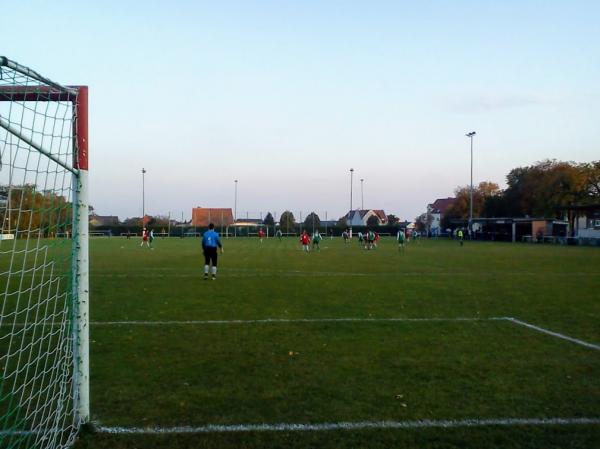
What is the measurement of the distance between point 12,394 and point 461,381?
15.3 feet

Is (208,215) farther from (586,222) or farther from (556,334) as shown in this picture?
(556,334)

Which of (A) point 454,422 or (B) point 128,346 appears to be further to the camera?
(B) point 128,346

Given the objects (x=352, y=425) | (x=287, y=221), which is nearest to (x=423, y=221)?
(x=287, y=221)

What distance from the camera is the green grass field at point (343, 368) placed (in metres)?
4.61

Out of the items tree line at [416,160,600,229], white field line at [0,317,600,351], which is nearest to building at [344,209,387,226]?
tree line at [416,160,600,229]

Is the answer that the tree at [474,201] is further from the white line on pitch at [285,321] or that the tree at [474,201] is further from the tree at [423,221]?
the white line on pitch at [285,321]

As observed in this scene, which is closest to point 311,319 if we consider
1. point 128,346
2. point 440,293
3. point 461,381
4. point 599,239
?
point 128,346

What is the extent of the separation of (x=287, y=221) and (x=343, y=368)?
88.4m

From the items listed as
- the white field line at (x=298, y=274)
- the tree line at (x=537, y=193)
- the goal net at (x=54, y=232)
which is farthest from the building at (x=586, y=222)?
the goal net at (x=54, y=232)

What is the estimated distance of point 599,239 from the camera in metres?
50.8

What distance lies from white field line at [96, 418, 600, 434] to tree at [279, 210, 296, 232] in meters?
84.2

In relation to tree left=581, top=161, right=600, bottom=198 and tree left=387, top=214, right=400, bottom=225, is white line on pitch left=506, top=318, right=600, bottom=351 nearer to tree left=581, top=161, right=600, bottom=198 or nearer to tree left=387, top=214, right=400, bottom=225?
tree left=581, top=161, right=600, bottom=198

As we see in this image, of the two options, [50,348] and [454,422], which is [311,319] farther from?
[454,422]

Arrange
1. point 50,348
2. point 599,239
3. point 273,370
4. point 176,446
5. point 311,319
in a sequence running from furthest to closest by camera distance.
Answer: point 599,239 < point 311,319 < point 50,348 < point 273,370 < point 176,446
